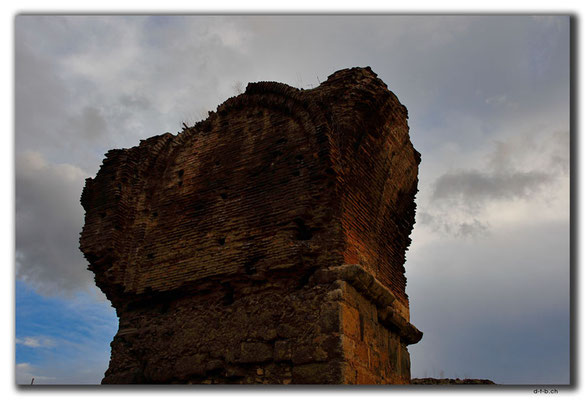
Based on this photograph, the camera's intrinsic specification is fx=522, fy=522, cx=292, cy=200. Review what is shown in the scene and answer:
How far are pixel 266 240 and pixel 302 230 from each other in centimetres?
47

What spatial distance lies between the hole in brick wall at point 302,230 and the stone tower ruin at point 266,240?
13 millimetres

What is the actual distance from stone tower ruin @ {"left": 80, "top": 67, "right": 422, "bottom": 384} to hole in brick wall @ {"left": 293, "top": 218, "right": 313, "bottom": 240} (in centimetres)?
1

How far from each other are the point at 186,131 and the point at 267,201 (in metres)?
2.50

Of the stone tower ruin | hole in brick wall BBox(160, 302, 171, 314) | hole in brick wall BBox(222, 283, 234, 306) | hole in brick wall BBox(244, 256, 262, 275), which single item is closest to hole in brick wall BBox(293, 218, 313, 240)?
the stone tower ruin

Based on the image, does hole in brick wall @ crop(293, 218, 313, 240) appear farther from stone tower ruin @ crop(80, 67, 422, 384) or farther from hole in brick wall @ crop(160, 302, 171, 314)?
hole in brick wall @ crop(160, 302, 171, 314)

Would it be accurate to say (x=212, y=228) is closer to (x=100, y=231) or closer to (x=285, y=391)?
(x=100, y=231)

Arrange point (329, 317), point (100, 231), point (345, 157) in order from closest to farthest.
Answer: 1. point (329, 317)
2. point (345, 157)
3. point (100, 231)

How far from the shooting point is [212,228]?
7.15 metres

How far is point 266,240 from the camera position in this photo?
6.52m

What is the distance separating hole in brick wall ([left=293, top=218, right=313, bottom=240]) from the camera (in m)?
6.41

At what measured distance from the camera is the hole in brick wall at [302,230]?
6.41 m

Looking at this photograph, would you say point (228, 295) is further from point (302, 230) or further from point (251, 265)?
point (302, 230)

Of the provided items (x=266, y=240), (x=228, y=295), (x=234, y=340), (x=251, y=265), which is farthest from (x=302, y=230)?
(x=234, y=340)

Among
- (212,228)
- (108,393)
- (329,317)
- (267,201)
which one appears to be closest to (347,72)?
(267,201)
